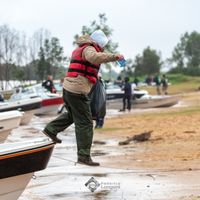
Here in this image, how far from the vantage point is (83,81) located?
8.73 meters

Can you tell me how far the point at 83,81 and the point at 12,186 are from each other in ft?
6.99

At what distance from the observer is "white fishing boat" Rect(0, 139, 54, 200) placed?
6.94 metres

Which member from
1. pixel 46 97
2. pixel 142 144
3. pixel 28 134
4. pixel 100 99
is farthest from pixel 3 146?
pixel 46 97

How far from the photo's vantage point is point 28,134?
18.7 metres

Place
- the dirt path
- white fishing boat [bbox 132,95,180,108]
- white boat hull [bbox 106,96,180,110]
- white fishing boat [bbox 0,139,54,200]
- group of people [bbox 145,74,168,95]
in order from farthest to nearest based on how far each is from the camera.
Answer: group of people [bbox 145,74,168,95] < white fishing boat [bbox 132,95,180,108] < white boat hull [bbox 106,96,180,110] < the dirt path < white fishing boat [bbox 0,139,54,200]

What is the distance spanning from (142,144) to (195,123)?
526cm

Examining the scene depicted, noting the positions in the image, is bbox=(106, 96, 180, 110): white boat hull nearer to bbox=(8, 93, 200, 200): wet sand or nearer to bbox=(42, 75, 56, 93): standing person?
bbox=(42, 75, 56, 93): standing person

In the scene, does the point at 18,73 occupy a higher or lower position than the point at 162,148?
lower

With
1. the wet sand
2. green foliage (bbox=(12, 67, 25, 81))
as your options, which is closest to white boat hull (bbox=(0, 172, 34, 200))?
the wet sand

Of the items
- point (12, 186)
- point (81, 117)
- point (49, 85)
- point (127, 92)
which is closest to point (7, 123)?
point (81, 117)

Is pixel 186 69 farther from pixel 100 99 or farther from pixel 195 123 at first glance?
pixel 100 99

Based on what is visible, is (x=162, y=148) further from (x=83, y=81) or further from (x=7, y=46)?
(x=7, y=46)

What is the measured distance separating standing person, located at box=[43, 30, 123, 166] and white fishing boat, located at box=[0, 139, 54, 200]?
5.28ft

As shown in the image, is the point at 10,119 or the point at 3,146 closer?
the point at 3,146
